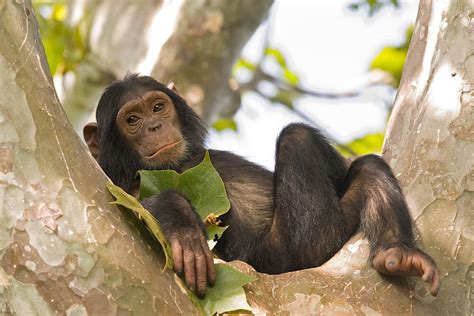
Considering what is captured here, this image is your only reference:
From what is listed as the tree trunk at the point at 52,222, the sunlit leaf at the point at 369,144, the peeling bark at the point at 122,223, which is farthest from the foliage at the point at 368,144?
the tree trunk at the point at 52,222

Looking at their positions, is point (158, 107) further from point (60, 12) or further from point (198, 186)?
point (60, 12)

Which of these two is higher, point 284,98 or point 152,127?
point 284,98

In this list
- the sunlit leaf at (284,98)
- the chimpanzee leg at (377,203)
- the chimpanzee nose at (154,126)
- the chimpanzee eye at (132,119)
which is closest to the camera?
the chimpanzee leg at (377,203)

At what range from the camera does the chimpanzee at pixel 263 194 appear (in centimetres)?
430

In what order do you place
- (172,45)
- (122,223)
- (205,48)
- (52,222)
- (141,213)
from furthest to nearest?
(205,48), (172,45), (141,213), (122,223), (52,222)

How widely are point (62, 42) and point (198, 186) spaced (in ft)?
17.8

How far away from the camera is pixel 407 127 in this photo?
16.9 ft

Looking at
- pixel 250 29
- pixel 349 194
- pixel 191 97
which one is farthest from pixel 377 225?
pixel 250 29

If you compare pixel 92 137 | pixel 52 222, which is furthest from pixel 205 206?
pixel 92 137

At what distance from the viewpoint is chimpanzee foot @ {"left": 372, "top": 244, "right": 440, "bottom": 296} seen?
4.14 meters

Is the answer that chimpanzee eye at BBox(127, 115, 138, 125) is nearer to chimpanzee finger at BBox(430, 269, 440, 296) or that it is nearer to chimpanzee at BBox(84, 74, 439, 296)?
chimpanzee at BBox(84, 74, 439, 296)

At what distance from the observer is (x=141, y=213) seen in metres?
3.82

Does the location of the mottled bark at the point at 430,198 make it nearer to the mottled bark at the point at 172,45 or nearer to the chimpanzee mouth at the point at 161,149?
the chimpanzee mouth at the point at 161,149

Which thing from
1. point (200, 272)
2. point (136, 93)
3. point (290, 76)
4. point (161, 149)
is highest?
point (290, 76)
